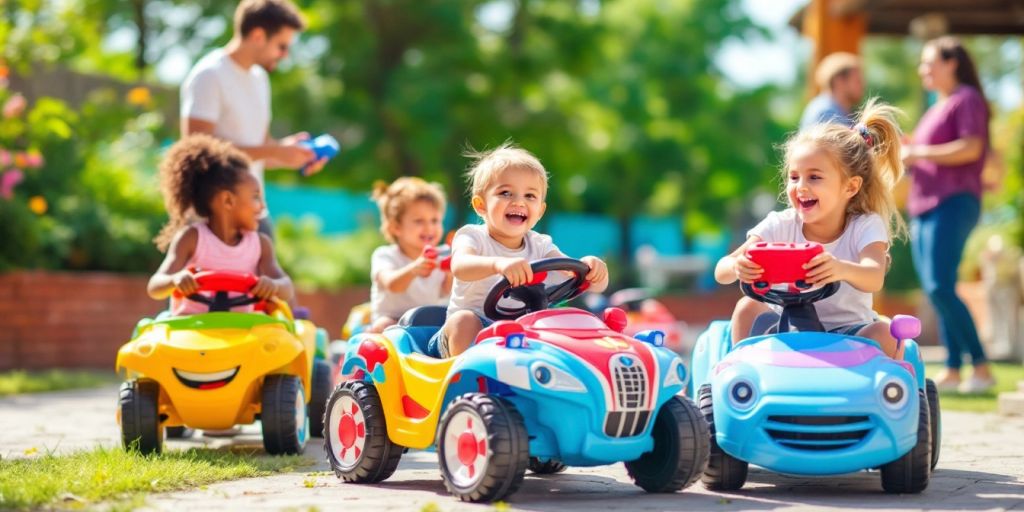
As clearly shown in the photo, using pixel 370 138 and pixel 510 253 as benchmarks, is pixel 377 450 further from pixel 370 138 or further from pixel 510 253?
pixel 370 138

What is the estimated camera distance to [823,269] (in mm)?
4891

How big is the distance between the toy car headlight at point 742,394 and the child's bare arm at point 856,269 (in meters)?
0.47

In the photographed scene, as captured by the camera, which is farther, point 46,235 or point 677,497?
point 46,235

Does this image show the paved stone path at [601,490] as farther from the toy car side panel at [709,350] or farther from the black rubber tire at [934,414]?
the toy car side panel at [709,350]

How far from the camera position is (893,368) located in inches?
187

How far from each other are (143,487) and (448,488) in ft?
3.40

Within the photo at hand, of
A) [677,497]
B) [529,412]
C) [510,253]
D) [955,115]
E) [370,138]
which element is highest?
[370,138]

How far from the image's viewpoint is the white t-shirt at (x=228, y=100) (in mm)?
7504

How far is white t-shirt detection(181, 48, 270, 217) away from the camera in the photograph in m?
7.50

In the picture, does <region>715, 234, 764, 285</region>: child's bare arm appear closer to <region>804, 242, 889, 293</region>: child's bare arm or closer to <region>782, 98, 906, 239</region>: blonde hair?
<region>804, 242, 889, 293</region>: child's bare arm

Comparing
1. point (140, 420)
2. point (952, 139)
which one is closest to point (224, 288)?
point (140, 420)

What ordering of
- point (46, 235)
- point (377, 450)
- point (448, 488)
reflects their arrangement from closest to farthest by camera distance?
point (448, 488), point (377, 450), point (46, 235)

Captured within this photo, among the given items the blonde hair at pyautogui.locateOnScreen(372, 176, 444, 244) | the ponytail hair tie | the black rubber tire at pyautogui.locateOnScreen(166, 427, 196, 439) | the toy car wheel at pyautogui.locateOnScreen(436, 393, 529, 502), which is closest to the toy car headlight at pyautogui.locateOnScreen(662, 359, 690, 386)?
the toy car wheel at pyautogui.locateOnScreen(436, 393, 529, 502)

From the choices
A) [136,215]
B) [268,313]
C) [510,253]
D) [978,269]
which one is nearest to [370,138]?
[136,215]
